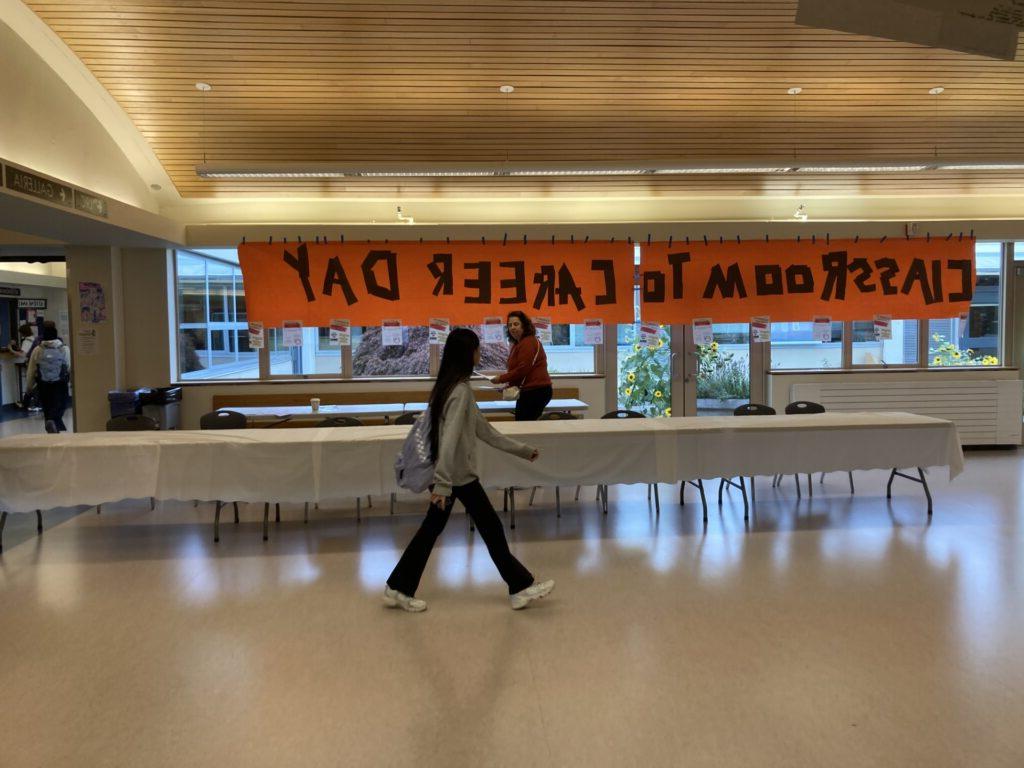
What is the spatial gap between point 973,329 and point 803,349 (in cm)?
219

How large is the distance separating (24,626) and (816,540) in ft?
15.4

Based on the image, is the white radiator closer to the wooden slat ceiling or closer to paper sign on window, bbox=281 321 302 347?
the wooden slat ceiling

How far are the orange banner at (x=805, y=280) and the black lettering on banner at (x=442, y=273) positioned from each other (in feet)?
6.93

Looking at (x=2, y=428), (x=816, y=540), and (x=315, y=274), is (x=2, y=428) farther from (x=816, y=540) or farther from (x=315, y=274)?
(x=816, y=540)

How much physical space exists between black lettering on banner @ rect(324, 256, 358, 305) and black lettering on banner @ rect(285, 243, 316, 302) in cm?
17

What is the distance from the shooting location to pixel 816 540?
495 cm

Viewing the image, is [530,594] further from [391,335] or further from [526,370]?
[391,335]

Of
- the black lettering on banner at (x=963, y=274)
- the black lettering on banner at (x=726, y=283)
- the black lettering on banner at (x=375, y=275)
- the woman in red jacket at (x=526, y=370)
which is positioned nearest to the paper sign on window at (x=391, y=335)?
the black lettering on banner at (x=375, y=275)

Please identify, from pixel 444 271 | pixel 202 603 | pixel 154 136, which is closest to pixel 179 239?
pixel 154 136

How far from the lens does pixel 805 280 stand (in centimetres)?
818

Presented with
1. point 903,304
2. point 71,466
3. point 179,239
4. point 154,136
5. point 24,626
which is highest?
point 154,136

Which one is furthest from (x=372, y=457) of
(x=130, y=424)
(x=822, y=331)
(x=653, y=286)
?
(x=822, y=331)

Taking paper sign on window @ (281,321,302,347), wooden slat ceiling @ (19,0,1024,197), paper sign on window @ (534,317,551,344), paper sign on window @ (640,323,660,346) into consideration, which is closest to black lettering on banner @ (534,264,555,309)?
paper sign on window @ (534,317,551,344)

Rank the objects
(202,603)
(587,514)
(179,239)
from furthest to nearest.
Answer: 1. (179,239)
2. (587,514)
3. (202,603)
